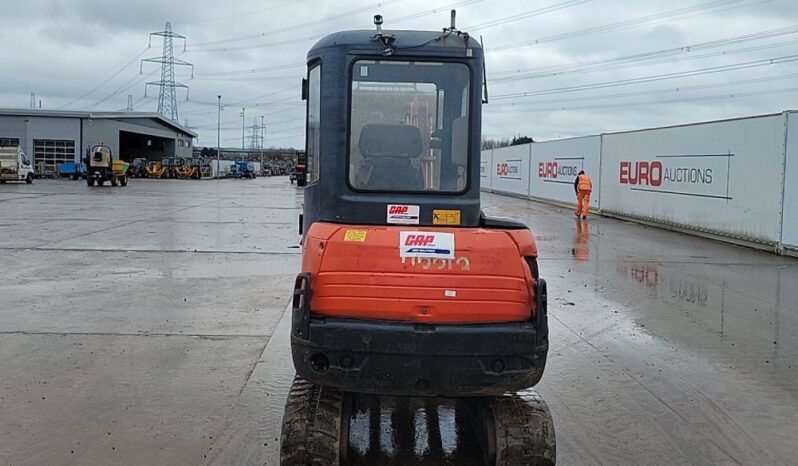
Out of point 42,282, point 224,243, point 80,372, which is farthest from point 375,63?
point 224,243

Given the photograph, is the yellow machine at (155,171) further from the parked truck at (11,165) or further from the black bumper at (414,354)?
the black bumper at (414,354)

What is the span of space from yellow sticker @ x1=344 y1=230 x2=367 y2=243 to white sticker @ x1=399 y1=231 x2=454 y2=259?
0.72ft

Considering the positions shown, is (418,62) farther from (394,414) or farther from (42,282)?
(42,282)

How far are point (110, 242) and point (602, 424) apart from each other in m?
13.4

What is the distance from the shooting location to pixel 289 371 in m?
6.93

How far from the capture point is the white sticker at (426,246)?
4.32 metres

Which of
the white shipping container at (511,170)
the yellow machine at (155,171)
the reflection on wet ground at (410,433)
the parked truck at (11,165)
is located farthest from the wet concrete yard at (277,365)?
the yellow machine at (155,171)

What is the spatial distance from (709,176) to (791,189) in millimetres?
3480

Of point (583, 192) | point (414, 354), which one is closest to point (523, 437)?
point (414, 354)

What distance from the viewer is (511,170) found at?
4475 cm

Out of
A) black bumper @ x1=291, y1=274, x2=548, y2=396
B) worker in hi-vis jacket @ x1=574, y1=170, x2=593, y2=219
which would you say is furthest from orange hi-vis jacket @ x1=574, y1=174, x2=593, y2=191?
black bumper @ x1=291, y1=274, x2=548, y2=396

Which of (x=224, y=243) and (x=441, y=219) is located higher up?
(x=441, y=219)

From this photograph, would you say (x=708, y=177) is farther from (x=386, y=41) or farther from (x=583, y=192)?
(x=386, y=41)

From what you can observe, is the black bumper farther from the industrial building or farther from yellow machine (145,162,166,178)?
yellow machine (145,162,166,178)
